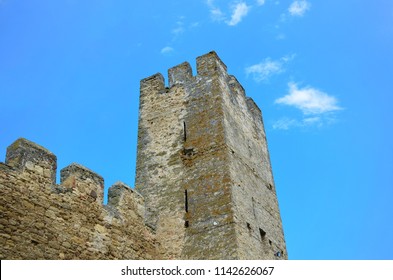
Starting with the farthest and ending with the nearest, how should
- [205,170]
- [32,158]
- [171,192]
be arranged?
[171,192], [205,170], [32,158]

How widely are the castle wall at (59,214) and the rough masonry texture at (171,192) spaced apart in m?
0.02

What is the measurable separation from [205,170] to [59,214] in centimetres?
336

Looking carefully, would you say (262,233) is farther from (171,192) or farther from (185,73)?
(185,73)

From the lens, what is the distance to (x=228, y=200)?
9.27 m

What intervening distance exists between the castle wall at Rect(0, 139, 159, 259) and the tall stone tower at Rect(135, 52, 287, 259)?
106 cm

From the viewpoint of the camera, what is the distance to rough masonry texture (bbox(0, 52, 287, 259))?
285 inches

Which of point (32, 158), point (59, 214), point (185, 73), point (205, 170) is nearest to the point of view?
point (32, 158)

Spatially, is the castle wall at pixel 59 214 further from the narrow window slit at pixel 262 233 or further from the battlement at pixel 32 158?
the narrow window slit at pixel 262 233

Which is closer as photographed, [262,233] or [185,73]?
[262,233]

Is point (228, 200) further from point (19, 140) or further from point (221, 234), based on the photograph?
point (19, 140)

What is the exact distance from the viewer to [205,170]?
9.93 meters

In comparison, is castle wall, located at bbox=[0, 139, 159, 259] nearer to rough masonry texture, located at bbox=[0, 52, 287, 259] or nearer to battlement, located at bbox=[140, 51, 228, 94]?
rough masonry texture, located at bbox=[0, 52, 287, 259]

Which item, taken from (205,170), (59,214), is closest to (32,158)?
(59,214)

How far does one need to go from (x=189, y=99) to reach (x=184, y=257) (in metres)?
3.80
